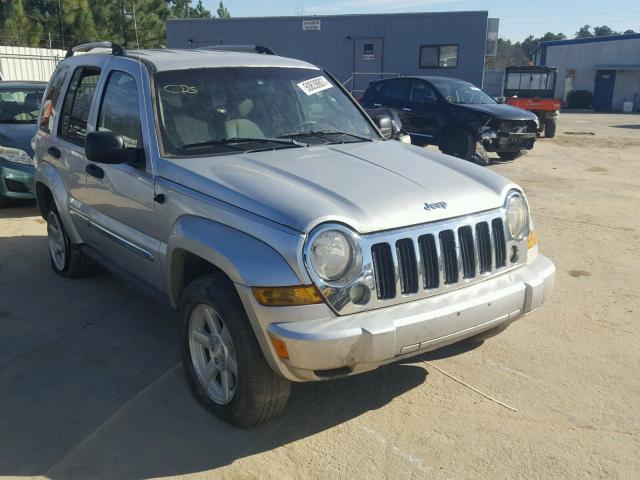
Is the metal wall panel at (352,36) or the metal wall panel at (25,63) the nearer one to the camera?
the metal wall panel at (25,63)

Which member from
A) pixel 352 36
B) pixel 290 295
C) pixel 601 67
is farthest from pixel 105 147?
pixel 601 67

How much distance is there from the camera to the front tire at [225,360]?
3016 mm

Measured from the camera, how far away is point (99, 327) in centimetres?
465

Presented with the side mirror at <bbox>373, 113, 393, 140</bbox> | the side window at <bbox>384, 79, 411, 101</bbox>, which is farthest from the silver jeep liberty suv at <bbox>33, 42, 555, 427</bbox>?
the side window at <bbox>384, 79, 411, 101</bbox>

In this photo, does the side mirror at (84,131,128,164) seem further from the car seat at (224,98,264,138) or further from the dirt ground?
the dirt ground

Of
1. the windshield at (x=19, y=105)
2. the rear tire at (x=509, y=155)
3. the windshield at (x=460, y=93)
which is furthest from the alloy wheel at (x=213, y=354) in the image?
the rear tire at (x=509, y=155)

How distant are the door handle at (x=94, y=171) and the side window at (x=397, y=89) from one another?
Result: 421 inches

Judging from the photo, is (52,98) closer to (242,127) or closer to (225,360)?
(242,127)

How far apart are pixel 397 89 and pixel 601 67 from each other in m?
34.5

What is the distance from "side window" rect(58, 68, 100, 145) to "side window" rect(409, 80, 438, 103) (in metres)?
9.74

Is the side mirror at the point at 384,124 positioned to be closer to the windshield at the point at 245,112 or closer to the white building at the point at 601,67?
the windshield at the point at 245,112

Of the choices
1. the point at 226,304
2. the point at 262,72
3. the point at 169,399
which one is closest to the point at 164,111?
the point at 262,72

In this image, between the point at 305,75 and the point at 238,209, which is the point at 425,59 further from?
the point at 238,209

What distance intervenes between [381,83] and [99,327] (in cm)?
1166
